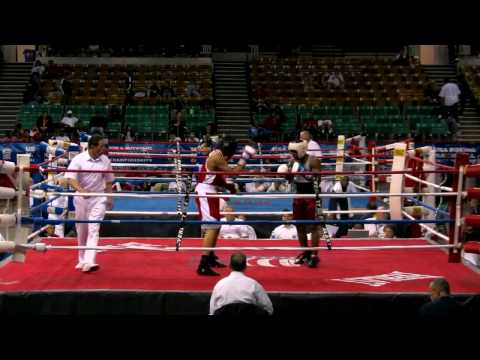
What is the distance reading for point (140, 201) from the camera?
33.8 ft

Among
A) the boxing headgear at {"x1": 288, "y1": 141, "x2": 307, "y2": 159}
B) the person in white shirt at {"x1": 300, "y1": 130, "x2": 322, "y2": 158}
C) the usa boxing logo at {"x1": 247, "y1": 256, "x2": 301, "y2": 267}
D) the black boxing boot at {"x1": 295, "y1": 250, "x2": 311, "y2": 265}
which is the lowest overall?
the usa boxing logo at {"x1": 247, "y1": 256, "x2": 301, "y2": 267}

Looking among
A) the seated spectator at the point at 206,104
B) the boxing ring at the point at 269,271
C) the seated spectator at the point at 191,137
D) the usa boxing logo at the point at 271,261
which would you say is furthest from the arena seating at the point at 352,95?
the usa boxing logo at the point at 271,261

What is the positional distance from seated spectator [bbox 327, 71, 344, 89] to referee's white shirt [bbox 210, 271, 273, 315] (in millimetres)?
14844

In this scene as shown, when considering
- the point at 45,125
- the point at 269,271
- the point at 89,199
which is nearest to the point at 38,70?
the point at 45,125

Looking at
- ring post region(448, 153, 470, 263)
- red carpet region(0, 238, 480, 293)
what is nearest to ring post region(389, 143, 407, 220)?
red carpet region(0, 238, 480, 293)

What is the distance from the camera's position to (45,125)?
576 inches

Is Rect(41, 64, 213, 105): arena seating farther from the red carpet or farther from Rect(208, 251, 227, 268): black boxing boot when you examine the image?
Rect(208, 251, 227, 268): black boxing boot

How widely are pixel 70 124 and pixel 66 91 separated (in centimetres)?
270

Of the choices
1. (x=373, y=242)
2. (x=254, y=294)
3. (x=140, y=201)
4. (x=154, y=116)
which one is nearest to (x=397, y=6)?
(x=254, y=294)

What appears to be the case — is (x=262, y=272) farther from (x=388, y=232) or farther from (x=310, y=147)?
(x=310, y=147)

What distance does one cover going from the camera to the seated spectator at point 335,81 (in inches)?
725

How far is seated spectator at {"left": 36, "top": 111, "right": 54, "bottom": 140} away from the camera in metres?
14.4

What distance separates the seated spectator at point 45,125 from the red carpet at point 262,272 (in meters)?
8.76

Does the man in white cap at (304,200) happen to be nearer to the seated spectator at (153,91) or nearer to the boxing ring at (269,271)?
the boxing ring at (269,271)
